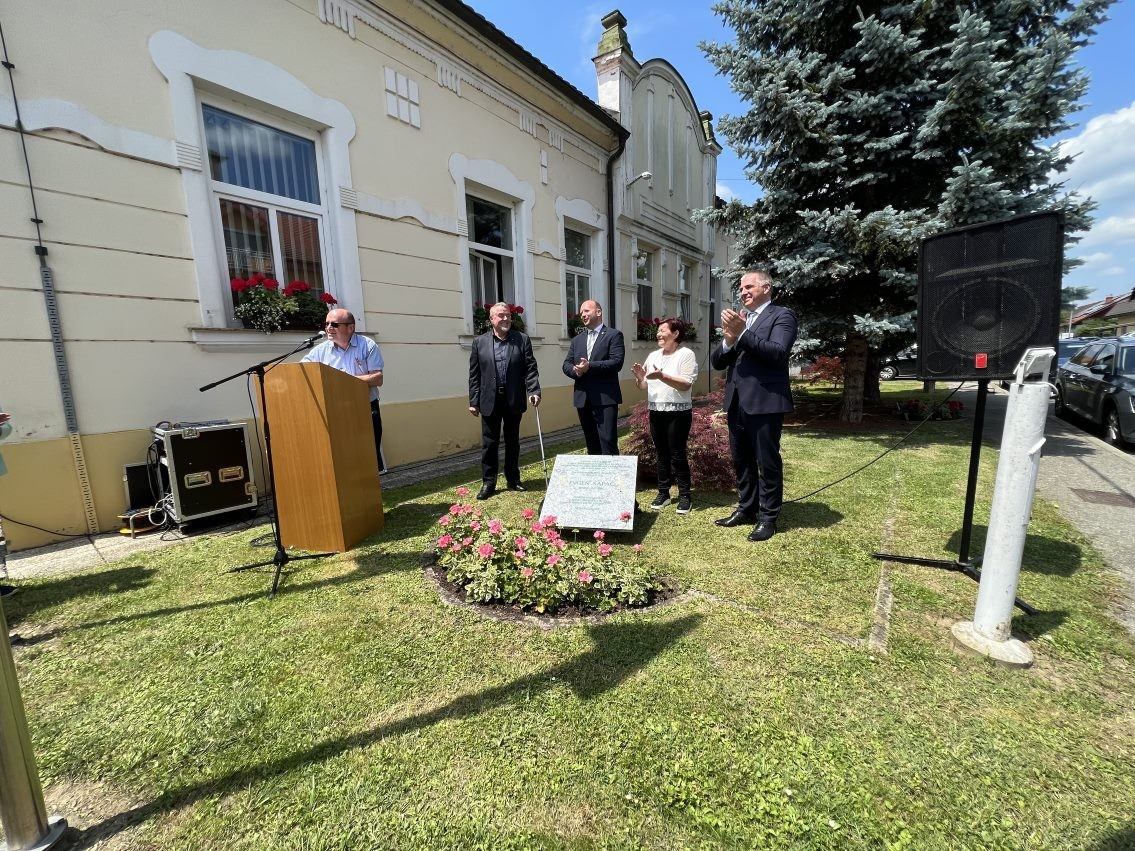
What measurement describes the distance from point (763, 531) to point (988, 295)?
6.67 feet

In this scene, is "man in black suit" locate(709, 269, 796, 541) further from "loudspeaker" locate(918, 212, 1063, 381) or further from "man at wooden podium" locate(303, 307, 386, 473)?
"man at wooden podium" locate(303, 307, 386, 473)

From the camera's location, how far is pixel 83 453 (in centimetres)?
398

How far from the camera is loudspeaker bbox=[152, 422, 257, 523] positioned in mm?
4043

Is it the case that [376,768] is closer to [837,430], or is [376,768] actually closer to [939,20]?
[837,430]

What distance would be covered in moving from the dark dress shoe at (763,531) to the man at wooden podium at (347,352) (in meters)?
3.27

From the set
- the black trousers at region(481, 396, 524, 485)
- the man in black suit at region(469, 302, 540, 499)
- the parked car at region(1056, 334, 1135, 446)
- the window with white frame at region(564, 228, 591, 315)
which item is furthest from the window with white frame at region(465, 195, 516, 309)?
the parked car at region(1056, 334, 1135, 446)

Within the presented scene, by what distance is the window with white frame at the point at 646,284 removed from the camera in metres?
11.9

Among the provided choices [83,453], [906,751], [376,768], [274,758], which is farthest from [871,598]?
[83,453]

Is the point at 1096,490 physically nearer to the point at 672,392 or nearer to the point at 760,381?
the point at 760,381

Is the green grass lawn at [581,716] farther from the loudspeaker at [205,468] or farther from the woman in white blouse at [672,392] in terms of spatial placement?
the woman in white blouse at [672,392]

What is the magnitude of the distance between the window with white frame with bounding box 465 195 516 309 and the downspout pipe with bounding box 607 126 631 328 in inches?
111

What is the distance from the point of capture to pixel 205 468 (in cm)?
420

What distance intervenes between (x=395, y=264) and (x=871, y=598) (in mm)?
6069

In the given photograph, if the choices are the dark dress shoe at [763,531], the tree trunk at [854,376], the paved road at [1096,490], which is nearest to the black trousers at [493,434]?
the dark dress shoe at [763,531]
